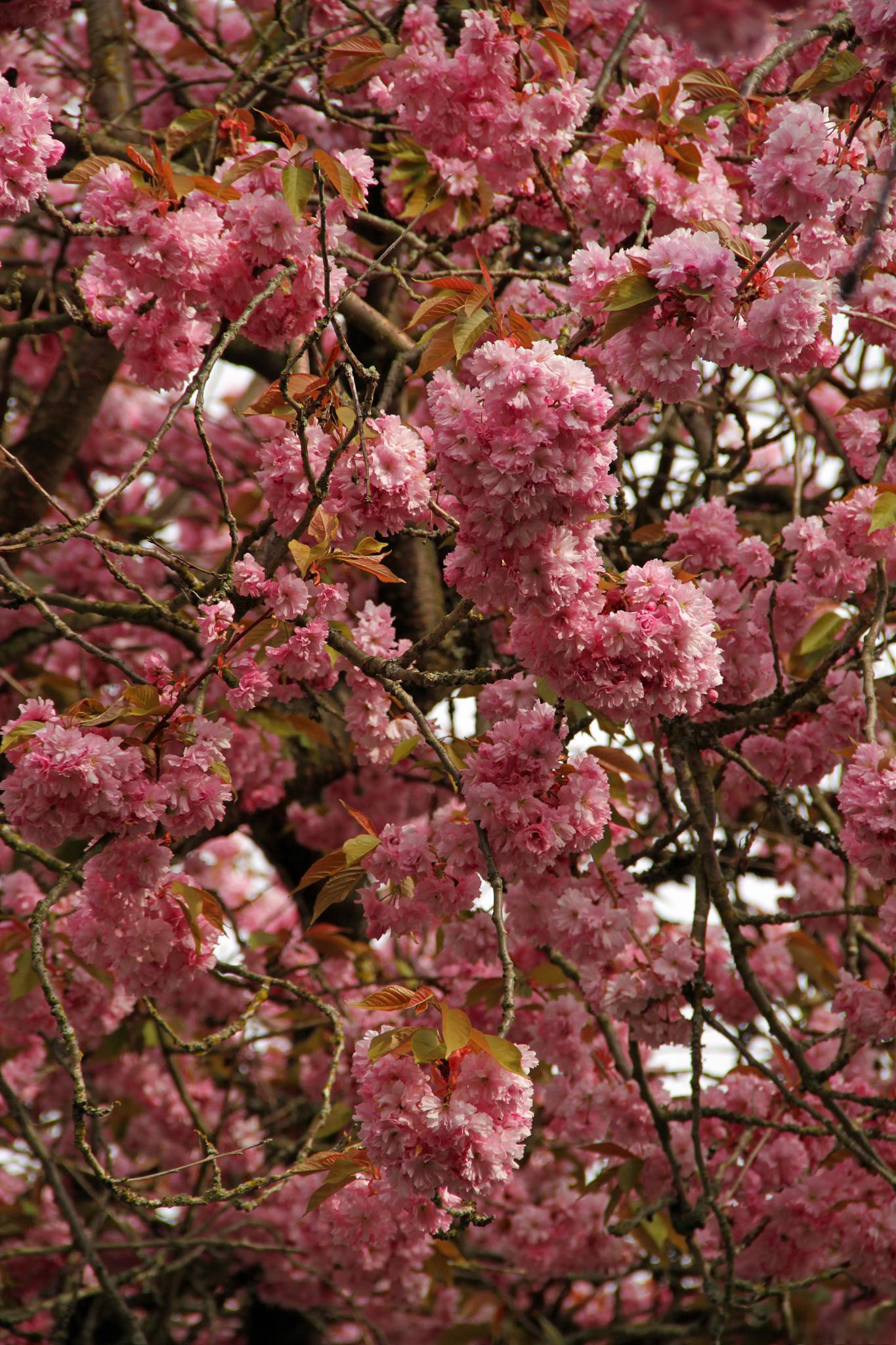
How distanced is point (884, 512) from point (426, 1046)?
1.21 m

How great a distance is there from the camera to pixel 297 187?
6.11ft

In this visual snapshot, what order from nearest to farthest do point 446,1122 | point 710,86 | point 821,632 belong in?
point 446,1122
point 710,86
point 821,632

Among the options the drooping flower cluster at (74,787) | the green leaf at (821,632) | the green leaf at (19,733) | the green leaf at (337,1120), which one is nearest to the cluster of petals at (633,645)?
the drooping flower cluster at (74,787)

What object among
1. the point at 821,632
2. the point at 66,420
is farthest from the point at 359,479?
the point at 66,420

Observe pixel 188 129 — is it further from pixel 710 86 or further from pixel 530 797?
pixel 530 797

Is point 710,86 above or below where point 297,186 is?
above

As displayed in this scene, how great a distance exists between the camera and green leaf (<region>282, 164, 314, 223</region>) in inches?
72.8

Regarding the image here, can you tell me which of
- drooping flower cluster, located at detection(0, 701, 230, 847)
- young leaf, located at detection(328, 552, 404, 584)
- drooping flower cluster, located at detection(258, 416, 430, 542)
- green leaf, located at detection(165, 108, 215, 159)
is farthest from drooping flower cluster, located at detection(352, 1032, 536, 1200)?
green leaf, located at detection(165, 108, 215, 159)

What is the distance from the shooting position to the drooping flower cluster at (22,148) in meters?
1.88

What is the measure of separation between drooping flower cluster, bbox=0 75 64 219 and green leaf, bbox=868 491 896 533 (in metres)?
1.51

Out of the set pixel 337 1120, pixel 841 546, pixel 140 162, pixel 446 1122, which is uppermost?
pixel 140 162

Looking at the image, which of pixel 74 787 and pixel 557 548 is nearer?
pixel 557 548

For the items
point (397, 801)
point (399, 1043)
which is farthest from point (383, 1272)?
point (399, 1043)

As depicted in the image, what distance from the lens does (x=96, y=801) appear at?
1.70 metres
